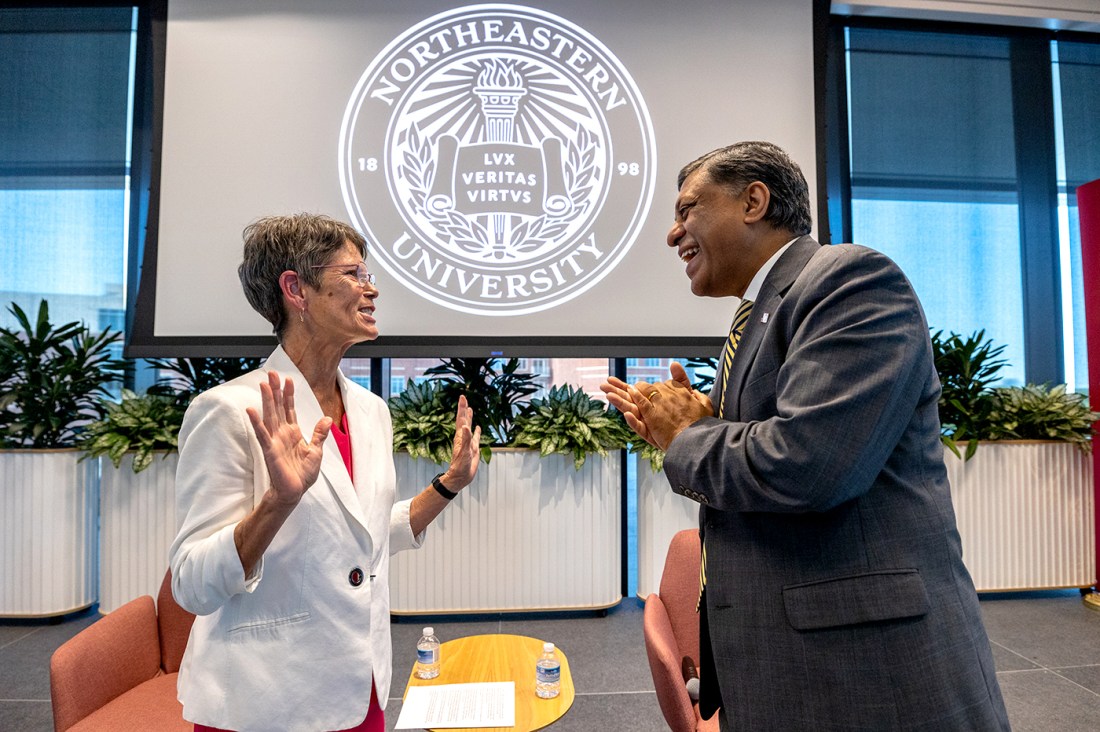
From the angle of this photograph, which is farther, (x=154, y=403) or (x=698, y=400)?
(x=154, y=403)

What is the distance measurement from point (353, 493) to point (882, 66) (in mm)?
5152

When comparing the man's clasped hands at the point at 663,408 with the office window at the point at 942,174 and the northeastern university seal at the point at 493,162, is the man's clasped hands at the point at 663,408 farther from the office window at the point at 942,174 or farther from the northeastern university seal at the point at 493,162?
the office window at the point at 942,174

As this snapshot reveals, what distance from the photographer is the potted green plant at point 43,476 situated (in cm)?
371

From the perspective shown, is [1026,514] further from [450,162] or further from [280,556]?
[280,556]

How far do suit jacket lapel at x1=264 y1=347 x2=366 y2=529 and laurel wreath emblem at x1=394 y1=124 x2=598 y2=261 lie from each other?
2463 millimetres

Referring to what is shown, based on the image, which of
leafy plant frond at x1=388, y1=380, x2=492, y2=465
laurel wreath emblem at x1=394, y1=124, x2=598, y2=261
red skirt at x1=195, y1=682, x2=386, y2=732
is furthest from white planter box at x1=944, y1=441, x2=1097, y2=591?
red skirt at x1=195, y1=682, x2=386, y2=732

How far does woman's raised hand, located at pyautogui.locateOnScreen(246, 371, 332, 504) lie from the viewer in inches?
44.2

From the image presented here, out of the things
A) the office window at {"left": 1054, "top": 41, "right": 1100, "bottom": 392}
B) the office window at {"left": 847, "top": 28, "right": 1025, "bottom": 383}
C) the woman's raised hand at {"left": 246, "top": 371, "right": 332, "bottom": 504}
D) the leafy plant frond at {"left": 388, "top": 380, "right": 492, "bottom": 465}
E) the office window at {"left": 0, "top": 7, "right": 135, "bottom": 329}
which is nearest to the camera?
the woman's raised hand at {"left": 246, "top": 371, "right": 332, "bottom": 504}

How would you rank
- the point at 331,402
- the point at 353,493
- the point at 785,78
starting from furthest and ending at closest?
1. the point at 785,78
2. the point at 331,402
3. the point at 353,493

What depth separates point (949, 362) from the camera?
424cm

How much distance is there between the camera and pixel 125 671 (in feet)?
6.86

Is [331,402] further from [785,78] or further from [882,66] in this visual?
[882,66]

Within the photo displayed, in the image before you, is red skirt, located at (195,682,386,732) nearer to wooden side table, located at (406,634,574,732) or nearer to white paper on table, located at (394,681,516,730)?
white paper on table, located at (394,681,516,730)

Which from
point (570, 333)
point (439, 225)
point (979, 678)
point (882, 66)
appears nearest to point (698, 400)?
point (979, 678)
